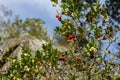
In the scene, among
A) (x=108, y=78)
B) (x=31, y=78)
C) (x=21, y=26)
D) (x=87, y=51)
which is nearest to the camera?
(x=87, y=51)

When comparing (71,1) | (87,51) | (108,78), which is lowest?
(108,78)

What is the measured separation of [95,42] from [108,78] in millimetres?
1272

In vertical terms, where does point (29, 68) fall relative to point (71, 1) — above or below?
below

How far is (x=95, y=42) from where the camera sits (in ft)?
22.7

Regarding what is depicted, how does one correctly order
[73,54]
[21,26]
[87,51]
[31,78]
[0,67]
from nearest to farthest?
[87,51], [31,78], [73,54], [0,67], [21,26]

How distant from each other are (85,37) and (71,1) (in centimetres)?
83

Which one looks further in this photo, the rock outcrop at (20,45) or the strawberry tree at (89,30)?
the rock outcrop at (20,45)

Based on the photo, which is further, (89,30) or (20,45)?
(20,45)

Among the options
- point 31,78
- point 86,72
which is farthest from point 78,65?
point 31,78

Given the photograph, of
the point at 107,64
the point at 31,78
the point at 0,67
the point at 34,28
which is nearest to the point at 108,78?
the point at 107,64

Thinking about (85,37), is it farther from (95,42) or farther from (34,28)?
(34,28)

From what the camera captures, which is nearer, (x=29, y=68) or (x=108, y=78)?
(x=29, y=68)

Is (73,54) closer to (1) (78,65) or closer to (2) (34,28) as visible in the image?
(1) (78,65)

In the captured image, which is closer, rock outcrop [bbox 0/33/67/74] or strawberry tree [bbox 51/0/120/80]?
strawberry tree [bbox 51/0/120/80]
